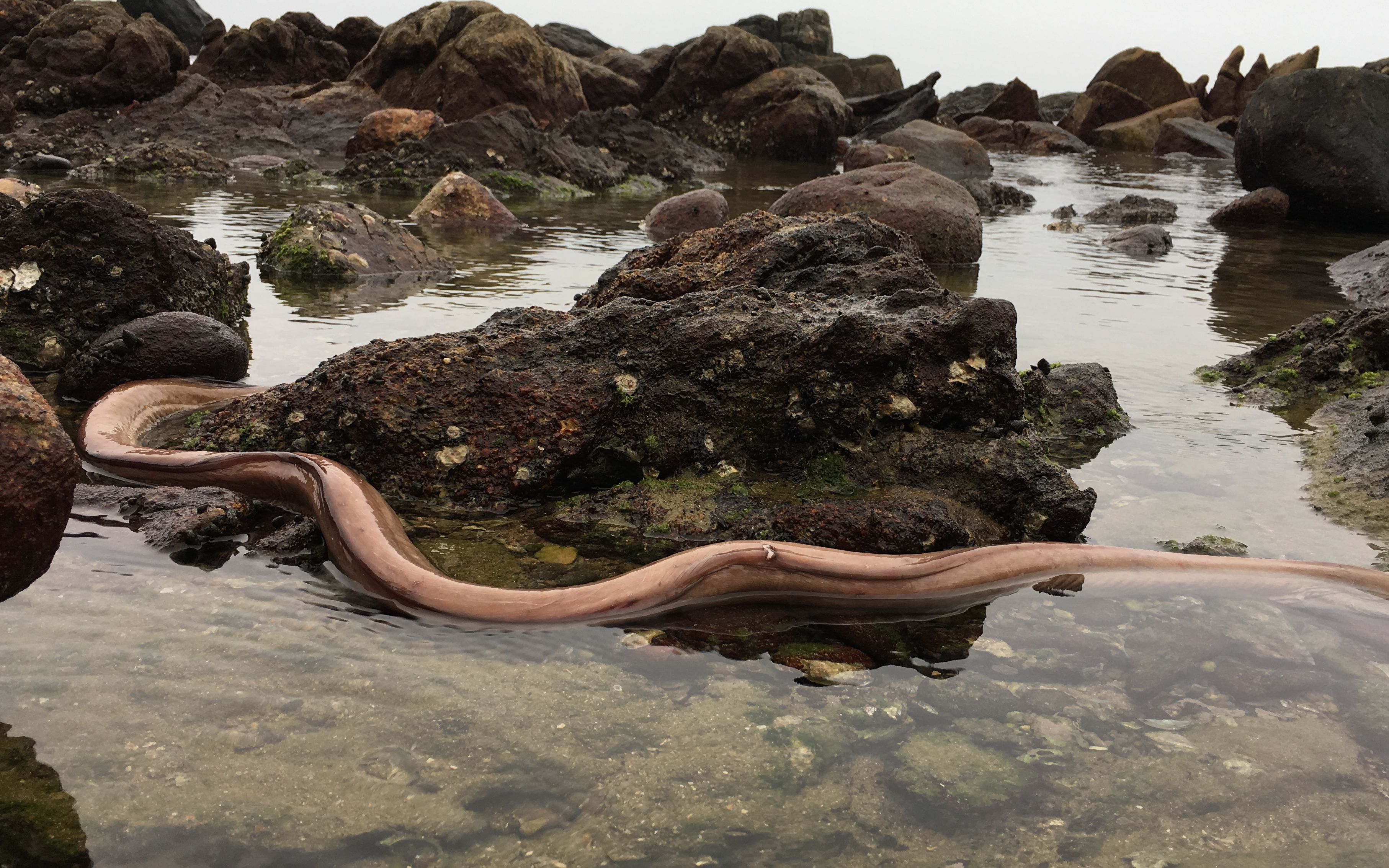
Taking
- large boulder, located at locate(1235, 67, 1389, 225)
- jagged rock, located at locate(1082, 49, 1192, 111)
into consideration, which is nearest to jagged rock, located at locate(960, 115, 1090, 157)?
jagged rock, located at locate(1082, 49, 1192, 111)

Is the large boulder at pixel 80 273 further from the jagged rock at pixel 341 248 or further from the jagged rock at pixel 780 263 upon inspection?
the jagged rock at pixel 341 248

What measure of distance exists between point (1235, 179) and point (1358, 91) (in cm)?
1347

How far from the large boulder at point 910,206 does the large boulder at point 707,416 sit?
23.9ft

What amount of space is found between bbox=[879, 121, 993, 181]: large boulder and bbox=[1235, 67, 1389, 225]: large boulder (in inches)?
315

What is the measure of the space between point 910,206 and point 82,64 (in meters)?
23.1

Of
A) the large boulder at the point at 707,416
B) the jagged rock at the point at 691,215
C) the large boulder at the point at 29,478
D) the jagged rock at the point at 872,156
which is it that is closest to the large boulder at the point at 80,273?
the large boulder at the point at 707,416

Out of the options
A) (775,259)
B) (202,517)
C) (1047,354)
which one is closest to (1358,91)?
(1047,354)

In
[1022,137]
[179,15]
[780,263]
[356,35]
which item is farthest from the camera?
[179,15]

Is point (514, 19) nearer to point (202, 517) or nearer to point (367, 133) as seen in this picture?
point (367, 133)

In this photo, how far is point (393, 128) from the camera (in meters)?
20.5

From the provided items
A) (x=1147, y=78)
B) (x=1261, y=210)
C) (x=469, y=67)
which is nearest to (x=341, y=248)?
(x=1261, y=210)

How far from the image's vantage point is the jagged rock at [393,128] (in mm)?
20359

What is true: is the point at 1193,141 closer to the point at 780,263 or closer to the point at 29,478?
the point at 780,263

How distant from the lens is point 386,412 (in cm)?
462
